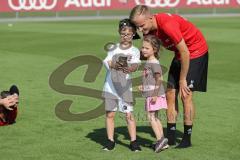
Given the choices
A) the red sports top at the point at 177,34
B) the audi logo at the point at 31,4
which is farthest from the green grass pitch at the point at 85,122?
the audi logo at the point at 31,4

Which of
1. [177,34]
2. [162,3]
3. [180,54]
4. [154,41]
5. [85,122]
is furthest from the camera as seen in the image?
[162,3]

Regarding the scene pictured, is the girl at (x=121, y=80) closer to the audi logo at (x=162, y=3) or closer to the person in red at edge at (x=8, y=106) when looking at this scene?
the person in red at edge at (x=8, y=106)

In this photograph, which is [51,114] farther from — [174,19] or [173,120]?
[174,19]

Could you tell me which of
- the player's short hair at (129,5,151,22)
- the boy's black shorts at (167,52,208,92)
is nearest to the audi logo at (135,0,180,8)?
the boy's black shorts at (167,52,208,92)

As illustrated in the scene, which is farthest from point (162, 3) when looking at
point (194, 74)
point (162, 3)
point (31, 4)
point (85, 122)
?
point (194, 74)

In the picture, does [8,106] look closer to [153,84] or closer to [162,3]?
[153,84]

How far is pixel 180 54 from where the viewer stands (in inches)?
236

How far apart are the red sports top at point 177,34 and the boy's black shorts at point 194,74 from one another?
79 millimetres

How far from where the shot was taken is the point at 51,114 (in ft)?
27.6

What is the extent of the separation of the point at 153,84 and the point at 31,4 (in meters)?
27.9

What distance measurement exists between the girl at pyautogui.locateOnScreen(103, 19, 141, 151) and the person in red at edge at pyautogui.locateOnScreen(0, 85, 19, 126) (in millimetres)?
1573

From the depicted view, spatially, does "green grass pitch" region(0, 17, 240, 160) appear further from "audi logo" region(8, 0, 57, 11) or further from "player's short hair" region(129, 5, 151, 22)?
"audi logo" region(8, 0, 57, 11)

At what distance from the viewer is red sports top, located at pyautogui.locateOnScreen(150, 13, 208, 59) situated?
19.4 feet

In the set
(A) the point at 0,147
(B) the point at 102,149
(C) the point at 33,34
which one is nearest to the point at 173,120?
(B) the point at 102,149
